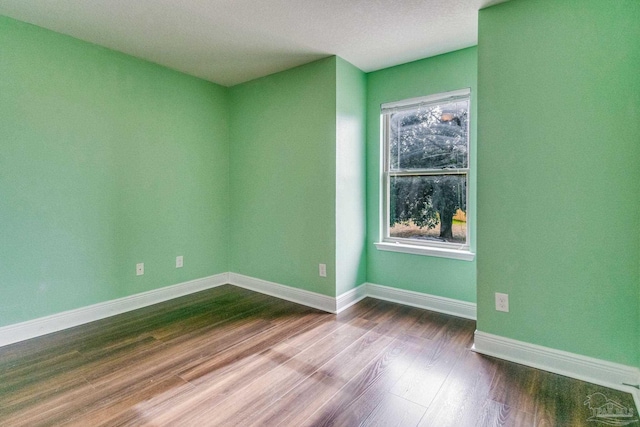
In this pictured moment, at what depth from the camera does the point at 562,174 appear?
1.94 metres

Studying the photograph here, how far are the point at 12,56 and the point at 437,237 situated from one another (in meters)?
3.77

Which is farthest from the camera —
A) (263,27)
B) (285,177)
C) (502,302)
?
(285,177)

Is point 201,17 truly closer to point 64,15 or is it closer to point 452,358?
point 64,15

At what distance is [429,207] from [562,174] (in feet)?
4.05

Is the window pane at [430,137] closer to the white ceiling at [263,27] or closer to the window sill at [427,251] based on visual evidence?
the white ceiling at [263,27]

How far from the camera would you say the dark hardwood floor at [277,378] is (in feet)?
5.16

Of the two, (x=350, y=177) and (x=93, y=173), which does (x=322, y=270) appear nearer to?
(x=350, y=177)

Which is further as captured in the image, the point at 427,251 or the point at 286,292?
the point at 286,292

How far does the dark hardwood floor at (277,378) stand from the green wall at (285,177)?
768 mm

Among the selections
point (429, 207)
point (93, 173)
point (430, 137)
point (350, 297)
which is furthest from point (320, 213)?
point (93, 173)

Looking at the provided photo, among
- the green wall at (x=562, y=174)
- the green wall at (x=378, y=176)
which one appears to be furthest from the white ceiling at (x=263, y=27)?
the green wall at (x=562, y=174)

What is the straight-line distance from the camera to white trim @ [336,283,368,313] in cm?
301

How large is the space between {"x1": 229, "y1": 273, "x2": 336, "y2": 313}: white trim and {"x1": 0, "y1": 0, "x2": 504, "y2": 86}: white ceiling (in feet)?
7.62

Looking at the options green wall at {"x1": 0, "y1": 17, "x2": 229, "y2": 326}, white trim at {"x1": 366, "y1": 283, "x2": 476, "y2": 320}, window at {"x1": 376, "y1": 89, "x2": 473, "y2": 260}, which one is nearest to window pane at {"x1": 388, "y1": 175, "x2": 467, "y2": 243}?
window at {"x1": 376, "y1": 89, "x2": 473, "y2": 260}
